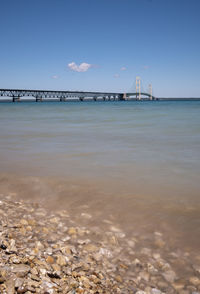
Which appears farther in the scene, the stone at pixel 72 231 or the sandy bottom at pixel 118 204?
the sandy bottom at pixel 118 204

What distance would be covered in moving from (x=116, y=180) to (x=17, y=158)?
3.16m

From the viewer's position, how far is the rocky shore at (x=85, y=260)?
195cm

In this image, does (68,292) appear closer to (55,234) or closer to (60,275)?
(60,275)

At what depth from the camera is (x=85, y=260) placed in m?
2.34

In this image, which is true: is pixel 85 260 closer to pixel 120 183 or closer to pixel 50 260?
pixel 50 260

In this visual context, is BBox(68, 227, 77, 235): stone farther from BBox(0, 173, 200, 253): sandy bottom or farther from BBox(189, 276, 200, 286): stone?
BBox(189, 276, 200, 286): stone

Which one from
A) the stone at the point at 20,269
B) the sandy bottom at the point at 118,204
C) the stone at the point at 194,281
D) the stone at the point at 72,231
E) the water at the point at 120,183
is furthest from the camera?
the water at the point at 120,183

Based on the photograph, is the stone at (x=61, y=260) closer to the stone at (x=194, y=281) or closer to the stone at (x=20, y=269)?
the stone at (x=20, y=269)

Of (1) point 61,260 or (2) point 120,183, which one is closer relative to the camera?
(1) point 61,260

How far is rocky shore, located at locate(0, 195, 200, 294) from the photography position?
1.95 metres

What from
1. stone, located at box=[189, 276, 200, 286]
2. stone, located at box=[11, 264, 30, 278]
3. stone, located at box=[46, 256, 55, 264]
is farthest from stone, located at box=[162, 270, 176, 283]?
stone, located at box=[11, 264, 30, 278]

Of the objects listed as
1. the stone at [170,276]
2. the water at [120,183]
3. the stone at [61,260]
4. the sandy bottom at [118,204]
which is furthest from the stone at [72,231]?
the stone at [170,276]

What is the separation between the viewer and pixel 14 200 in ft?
12.4

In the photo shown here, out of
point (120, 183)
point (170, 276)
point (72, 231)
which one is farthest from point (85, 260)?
point (120, 183)
